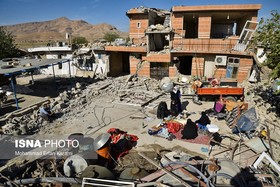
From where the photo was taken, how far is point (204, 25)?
→ 19.4 metres

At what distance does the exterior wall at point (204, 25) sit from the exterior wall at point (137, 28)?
6.16 meters

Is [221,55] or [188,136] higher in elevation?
[221,55]

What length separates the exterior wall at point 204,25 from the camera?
19203 millimetres

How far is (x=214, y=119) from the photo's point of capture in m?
11.6

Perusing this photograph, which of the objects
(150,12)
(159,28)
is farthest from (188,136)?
(150,12)

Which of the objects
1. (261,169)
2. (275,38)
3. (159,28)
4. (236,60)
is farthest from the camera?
(159,28)

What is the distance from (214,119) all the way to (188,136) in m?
3.39

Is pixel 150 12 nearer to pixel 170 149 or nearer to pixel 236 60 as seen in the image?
pixel 236 60

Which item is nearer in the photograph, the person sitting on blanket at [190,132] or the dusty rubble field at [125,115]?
the dusty rubble field at [125,115]

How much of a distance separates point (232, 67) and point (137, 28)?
38.1 feet

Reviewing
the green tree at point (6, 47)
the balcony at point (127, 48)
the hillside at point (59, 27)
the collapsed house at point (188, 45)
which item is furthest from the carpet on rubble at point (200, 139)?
the hillside at point (59, 27)

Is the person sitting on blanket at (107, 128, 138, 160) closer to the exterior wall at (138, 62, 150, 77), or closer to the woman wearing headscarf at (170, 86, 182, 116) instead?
the woman wearing headscarf at (170, 86, 182, 116)

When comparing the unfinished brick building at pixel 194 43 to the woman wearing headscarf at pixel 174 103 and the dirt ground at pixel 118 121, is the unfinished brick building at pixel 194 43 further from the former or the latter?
the woman wearing headscarf at pixel 174 103

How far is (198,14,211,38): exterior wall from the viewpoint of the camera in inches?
756
